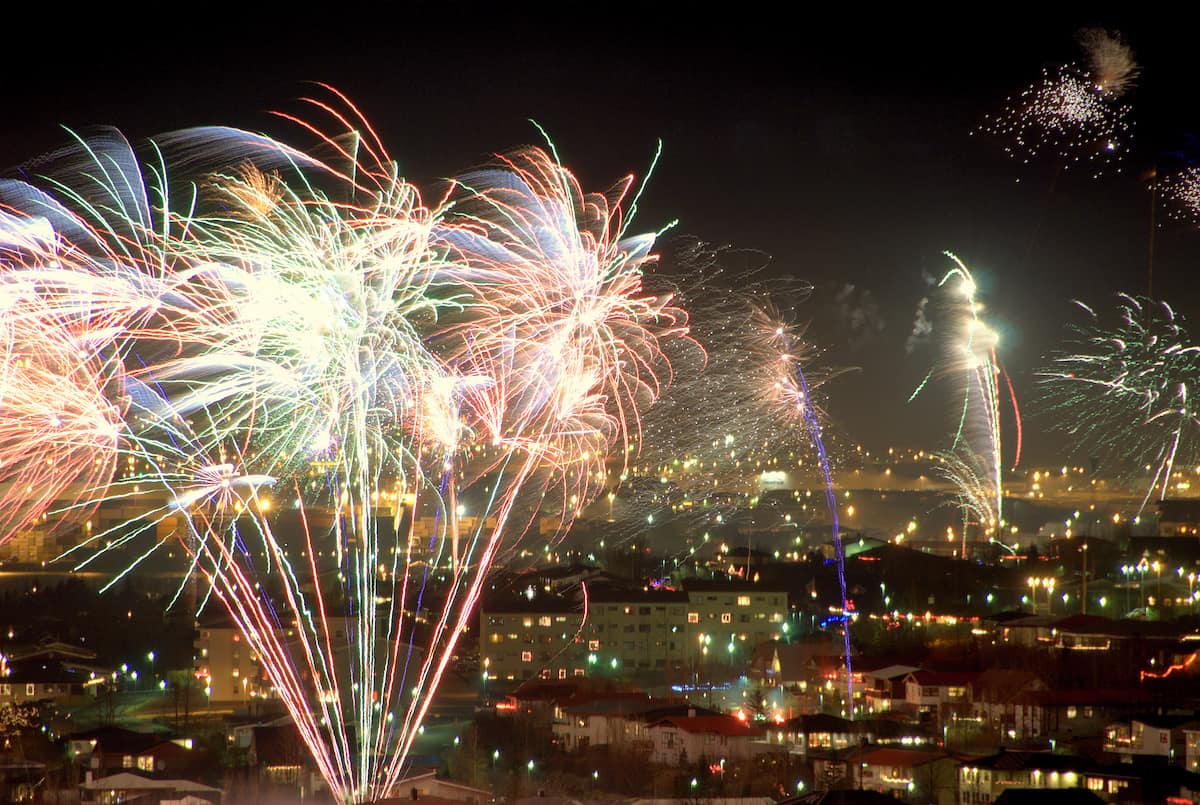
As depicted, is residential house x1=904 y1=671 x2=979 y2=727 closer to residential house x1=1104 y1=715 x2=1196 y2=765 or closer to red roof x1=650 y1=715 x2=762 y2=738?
residential house x1=1104 y1=715 x2=1196 y2=765

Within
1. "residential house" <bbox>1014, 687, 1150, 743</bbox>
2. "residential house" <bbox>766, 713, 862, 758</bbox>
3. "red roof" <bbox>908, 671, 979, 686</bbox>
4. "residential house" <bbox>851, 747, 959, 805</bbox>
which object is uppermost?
"red roof" <bbox>908, 671, 979, 686</bbox>

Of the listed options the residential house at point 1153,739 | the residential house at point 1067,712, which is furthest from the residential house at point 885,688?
the residential house at point 1153,739

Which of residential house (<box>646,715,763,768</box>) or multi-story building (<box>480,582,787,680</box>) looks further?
multi-story building (<box>480,582,787,680</box>)

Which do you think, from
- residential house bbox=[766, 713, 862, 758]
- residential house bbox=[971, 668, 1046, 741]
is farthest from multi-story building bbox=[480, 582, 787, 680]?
residential house bbox=[766, 713, 862, 758]

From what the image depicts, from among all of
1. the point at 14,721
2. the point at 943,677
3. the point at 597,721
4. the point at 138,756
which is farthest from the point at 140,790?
the point at 943,677

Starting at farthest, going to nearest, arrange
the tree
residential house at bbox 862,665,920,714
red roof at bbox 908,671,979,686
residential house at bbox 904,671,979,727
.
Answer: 1. residential house at bbox 862,665,920,714
2. red roof at bbox 908,671,979,686
3. residential house at bbox 904,671,979,727
4. the tree

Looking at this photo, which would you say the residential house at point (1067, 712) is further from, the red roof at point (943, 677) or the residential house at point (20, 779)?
the residential house at point (20, 779)

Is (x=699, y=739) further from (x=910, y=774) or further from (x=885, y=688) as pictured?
(x=885, y=688)

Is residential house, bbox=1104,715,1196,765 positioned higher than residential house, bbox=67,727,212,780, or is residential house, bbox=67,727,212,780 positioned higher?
residential house, bbox=1104,715,1196,765

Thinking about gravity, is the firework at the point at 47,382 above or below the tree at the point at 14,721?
above
